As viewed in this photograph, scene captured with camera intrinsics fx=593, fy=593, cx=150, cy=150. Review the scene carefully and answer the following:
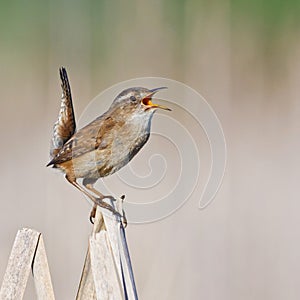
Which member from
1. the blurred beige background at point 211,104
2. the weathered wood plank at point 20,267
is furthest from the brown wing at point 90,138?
the blurred beige background at point 211,104

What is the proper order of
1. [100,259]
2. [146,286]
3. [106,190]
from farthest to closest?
1. [146,286]
2. [106,190]
3. [100,259]

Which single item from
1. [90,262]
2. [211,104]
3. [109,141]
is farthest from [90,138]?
[211,104]

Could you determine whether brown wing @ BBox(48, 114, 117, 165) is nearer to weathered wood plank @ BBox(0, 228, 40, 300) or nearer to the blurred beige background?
weathered wood plank @ BBox(0, 228, 40, 300)

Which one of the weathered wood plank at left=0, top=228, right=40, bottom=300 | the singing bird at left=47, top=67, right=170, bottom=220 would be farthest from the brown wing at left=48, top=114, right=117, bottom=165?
the weathered wood plank at left=0, top=228, right=40, bottom=300

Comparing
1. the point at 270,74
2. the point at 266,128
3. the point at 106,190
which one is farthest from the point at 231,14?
the point at 106,190

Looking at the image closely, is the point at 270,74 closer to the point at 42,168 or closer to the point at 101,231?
the point at 42,168

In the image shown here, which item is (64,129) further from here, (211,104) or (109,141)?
(211,104)
